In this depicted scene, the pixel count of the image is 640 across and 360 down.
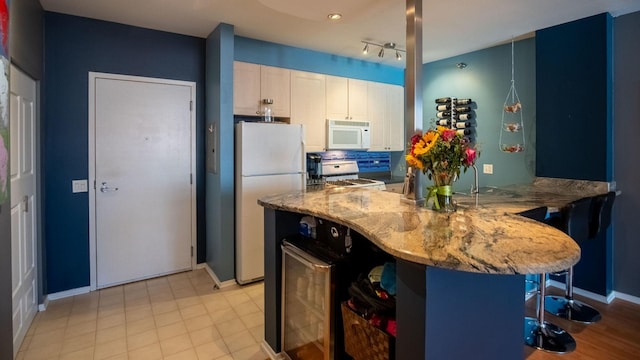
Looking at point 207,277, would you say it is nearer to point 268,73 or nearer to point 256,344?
point 256,344

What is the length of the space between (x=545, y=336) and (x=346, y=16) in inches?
116

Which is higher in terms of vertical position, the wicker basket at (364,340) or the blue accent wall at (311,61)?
the blue accent wall at (311,61)

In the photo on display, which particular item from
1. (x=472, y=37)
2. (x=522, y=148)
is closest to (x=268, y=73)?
(x=472, y=37)

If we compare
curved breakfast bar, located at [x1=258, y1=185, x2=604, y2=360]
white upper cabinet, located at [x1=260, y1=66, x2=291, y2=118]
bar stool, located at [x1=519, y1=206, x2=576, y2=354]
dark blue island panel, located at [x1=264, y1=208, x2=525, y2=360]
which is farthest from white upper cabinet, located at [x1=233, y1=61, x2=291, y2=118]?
dark blue island panel, located at [x1=264, y1=208, x2=525, y2=360]

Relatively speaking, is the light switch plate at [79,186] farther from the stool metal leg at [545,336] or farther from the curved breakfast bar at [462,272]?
the stool metal leg at [545,336]

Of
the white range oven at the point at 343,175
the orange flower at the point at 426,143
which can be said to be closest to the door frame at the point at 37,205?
the white range oven at the point at 343,175

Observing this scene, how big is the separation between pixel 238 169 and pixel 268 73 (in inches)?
44.5

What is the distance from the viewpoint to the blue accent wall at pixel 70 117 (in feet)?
9.88

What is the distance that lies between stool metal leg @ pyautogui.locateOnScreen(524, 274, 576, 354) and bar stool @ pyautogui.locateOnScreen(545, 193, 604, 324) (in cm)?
34

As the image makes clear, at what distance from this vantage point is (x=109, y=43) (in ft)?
10.6

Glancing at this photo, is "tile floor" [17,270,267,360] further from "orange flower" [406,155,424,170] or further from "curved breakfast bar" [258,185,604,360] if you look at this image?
"orange flower" [406,155,424,170]

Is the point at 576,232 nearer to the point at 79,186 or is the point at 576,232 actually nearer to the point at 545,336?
the point at 545,336

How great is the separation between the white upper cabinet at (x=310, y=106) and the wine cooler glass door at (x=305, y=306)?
2.13 metres

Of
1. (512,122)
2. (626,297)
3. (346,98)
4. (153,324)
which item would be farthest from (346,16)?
(626,297)
